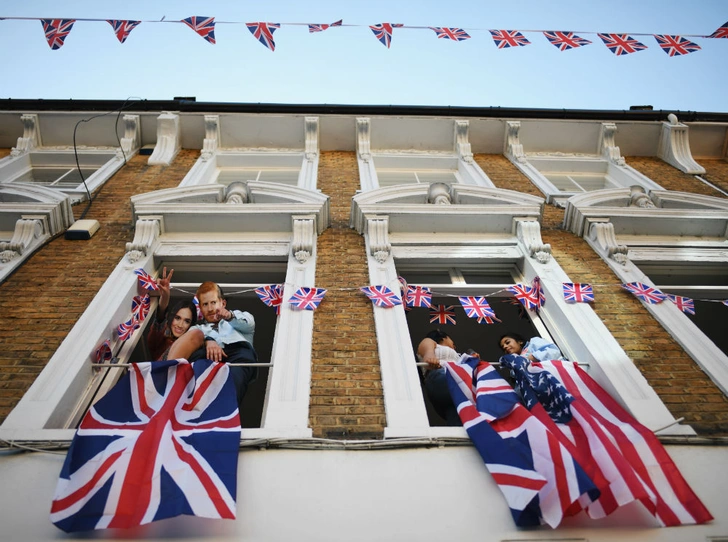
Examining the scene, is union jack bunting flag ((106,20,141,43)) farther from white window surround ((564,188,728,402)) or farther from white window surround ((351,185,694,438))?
white window surround ((564,188,728,402))

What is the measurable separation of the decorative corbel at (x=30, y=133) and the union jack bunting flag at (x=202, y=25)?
15.9ft

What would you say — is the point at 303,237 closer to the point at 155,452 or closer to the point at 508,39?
the point at 155,452

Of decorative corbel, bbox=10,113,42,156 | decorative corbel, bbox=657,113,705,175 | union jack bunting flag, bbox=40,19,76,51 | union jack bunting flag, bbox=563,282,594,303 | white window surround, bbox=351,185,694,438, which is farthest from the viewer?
decorative corbel, bbox=657,113,705,175

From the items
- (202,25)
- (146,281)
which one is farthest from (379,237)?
(202,25)

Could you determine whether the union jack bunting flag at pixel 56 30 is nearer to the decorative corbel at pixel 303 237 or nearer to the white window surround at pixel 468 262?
the decorative corbel at pixel 303 237

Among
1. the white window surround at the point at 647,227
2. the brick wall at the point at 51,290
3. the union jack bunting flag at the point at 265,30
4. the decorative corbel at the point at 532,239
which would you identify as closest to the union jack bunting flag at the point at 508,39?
the white window surround at the point at 647,227

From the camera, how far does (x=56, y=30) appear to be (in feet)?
30.4

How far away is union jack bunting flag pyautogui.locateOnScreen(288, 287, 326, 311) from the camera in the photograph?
243 inches

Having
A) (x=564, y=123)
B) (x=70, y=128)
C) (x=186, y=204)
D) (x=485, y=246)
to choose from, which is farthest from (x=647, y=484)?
(x=70, y=128)

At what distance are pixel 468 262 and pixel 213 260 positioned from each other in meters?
3.90

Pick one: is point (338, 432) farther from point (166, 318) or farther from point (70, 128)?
point (70, 128)

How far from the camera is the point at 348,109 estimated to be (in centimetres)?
1202

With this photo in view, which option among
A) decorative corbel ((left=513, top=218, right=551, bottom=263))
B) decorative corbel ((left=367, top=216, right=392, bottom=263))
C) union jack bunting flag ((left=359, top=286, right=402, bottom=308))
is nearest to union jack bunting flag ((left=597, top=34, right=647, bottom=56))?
decorative corbel ((left=513, top=218, right=551, bottom=263))

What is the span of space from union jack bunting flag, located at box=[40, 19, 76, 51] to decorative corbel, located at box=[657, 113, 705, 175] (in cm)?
1315
